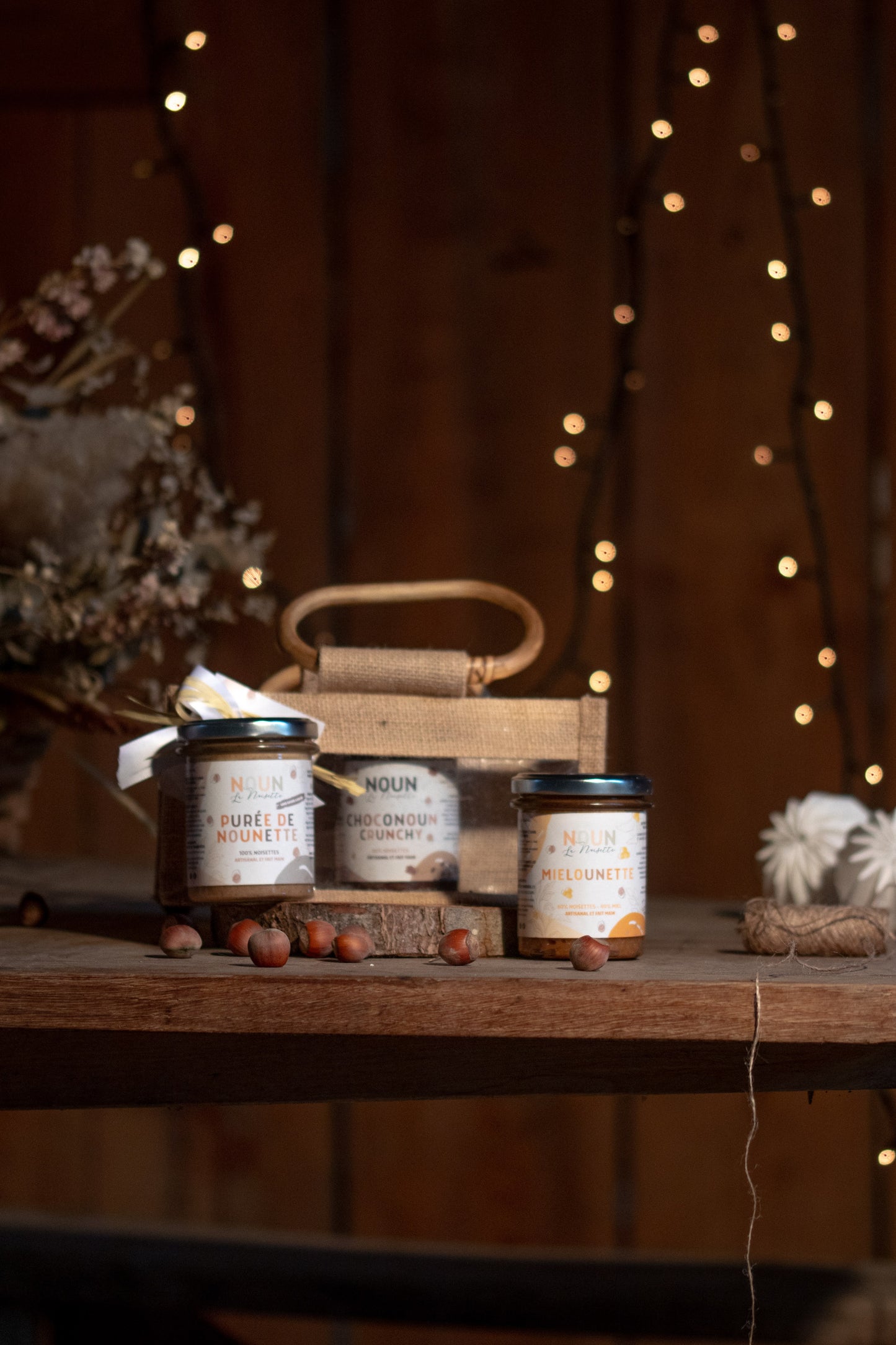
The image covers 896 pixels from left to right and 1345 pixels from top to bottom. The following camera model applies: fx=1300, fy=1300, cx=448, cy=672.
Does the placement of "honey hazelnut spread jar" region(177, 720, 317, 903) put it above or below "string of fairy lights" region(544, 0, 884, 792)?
below

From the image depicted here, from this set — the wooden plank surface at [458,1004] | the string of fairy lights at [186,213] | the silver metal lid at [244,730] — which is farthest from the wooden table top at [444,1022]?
the string of fairy lights at [186,213]

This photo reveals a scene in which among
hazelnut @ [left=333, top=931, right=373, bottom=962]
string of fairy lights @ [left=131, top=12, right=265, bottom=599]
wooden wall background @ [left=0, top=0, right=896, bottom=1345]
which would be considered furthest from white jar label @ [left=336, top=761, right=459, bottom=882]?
string of fairy lights @ [left=131, top=12, right=265, bottom=599]

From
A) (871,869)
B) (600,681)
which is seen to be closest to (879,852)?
(871,869)

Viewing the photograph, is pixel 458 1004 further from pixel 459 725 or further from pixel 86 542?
pixel 86 542

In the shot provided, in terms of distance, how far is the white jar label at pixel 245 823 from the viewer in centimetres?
69

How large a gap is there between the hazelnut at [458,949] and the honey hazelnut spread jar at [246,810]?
0.09 metres

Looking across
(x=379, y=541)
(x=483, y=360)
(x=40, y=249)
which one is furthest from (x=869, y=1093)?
(x=40, y=249)

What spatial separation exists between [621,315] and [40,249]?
2.32 feet

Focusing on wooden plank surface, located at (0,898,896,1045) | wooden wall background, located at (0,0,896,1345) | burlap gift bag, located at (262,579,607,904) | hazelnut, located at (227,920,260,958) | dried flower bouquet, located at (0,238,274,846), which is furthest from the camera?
wooden wall background, located at (0,0,896,1345)

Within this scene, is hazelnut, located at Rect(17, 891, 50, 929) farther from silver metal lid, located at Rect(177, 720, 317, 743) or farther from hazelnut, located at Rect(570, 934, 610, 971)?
hazelnut, located at Rect(570, 934, 610, 971)

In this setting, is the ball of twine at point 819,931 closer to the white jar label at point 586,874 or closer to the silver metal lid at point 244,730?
the white jar label at point 586,874

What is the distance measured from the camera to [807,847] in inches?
33.3

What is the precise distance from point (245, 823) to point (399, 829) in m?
0.11

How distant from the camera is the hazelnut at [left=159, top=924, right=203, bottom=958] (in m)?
0.67
